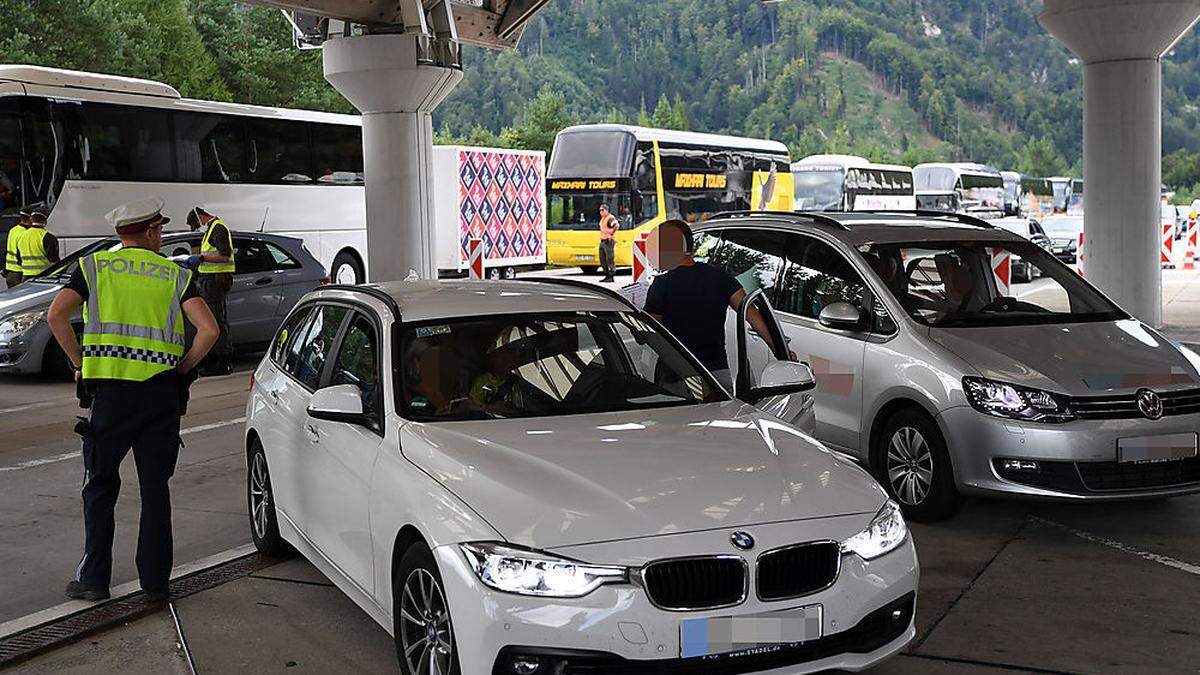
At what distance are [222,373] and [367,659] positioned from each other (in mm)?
10648

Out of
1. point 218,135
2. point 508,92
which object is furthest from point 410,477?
point 508,92

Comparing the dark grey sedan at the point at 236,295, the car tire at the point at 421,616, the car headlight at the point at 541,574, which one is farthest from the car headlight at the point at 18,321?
the car headlight at the point at 541,574

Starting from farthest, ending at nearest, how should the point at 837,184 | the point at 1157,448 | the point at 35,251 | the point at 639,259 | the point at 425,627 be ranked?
the point at 837,184 < the point at 639,259 < the point at 35,251 < the point at 1157,448 < the point at 425,627

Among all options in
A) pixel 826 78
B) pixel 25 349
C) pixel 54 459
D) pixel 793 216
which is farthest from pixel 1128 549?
pixel 826 78

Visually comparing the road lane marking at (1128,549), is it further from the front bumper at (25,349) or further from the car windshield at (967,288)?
the front bumper at (25,349)

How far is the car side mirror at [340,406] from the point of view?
198 inches

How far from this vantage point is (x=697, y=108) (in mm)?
140250

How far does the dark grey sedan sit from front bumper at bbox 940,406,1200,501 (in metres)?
10.5

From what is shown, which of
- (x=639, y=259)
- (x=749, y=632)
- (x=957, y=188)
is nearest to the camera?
(x=749, y=632)

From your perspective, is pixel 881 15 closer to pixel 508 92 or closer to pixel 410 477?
pixel 508 92

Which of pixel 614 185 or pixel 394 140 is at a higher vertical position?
pixel 394 140

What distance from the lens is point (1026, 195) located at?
66.1m

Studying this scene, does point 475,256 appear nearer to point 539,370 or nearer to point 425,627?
point 539,370

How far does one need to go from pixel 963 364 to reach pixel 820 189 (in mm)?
44578
